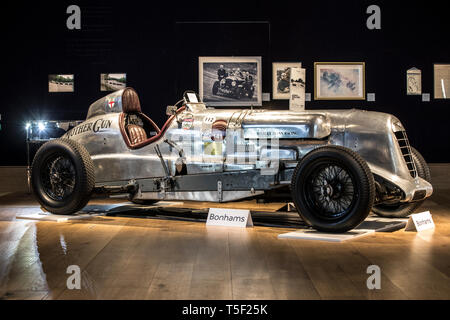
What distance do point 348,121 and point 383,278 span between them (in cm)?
230

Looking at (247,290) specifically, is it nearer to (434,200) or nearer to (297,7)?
(434,200)

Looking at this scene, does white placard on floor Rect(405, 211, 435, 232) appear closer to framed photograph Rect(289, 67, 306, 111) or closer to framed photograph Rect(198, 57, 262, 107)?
framed photograph Rect(289, 67, 306, 111)

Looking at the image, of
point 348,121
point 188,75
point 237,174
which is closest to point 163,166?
point 237,174

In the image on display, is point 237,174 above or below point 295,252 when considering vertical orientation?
above

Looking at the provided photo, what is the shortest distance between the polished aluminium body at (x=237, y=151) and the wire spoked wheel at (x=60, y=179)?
35cm

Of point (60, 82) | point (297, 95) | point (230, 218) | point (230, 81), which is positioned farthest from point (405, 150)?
point (60, 82)

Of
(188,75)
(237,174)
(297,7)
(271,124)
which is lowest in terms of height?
(237,174)

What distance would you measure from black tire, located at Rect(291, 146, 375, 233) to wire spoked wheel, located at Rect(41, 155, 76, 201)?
2791 millimetres

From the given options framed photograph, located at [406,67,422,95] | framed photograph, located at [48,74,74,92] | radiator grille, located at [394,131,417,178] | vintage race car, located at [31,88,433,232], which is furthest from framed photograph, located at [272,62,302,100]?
radiator grille, located at [394,131,417,178]

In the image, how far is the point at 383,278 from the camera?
3904mm

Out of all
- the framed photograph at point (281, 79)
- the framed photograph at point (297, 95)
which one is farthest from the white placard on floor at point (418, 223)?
the framed photograph at point (281, 79)

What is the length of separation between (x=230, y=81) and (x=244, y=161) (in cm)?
438

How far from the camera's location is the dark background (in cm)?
1059

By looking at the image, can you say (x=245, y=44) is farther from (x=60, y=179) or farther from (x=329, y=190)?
(x=329, y=190)
